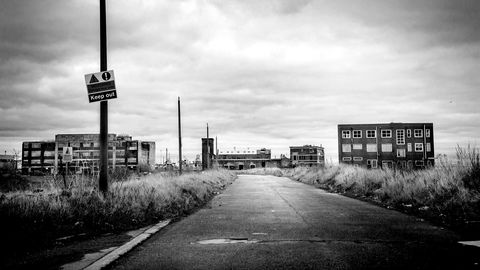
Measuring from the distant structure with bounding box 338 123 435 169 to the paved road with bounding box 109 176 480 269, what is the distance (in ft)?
238

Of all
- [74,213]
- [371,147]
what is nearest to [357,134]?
[371,147]

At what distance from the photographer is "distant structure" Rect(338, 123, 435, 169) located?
77062 millimetres

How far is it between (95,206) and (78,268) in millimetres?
3522

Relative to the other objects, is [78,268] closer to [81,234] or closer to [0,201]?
[81,234]

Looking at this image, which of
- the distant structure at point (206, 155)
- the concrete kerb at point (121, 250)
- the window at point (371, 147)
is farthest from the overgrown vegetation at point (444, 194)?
the window at point (371, 147)

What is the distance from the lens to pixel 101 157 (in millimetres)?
9055

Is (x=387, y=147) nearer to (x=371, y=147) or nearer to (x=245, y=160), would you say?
(x=371, y=147)

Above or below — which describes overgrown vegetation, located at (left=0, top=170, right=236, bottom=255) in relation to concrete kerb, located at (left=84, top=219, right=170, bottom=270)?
above

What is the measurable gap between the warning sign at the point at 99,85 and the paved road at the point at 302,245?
12.1 feet

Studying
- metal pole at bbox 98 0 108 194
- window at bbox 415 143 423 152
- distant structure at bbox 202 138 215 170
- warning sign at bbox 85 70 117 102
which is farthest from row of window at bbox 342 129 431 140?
warning sign at bbox 85 70 117 102

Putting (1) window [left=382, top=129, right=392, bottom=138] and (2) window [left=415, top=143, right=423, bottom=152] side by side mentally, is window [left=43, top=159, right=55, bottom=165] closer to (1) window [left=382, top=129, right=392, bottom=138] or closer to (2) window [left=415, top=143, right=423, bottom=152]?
(1) window [left=382, top=129, right=392, bottom=138]

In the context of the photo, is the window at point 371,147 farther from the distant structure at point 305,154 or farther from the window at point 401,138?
the distant structure at point 305,154

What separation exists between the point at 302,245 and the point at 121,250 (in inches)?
106

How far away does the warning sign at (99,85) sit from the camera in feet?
29.3
